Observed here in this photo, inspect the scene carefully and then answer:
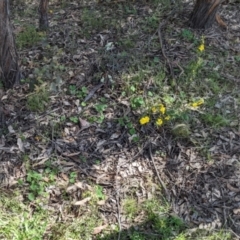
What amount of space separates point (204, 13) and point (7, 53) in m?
2.38

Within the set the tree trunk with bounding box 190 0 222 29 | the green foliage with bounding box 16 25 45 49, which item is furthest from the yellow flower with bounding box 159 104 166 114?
the green foliage with bounding box 16 25 45 49

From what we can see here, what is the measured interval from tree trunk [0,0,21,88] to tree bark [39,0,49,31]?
2.65 ft

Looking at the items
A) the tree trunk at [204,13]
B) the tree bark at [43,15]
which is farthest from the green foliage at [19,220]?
the tree trunk at [204,13]

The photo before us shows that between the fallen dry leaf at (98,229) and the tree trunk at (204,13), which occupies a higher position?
the tree trunk at (204,13)

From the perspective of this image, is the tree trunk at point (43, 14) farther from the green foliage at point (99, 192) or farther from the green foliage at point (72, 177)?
the green foliage at point (99, 192)

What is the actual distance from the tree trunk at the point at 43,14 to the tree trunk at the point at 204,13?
1798 millimetres

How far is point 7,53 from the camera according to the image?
10.7ft

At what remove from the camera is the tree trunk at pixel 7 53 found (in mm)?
2998

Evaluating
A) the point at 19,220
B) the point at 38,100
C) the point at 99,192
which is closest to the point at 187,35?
the point at 38,100

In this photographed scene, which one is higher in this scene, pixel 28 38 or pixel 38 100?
pixel 28 38

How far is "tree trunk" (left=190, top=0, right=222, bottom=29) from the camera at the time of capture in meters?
4.13

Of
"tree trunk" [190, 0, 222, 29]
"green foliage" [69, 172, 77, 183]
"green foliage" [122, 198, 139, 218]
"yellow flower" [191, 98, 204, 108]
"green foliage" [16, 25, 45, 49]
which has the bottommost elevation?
"green foliage" [122, 198, 139, 218]

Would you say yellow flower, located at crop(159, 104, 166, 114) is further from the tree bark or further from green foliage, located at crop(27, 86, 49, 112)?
the tree bark

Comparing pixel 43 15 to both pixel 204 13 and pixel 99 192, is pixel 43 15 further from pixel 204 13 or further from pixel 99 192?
pixel 99 192
